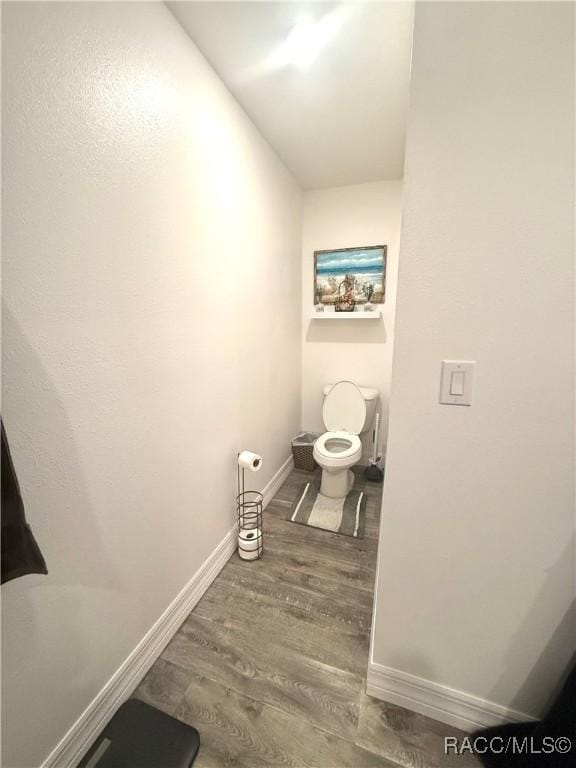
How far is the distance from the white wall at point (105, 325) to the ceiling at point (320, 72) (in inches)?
4.8

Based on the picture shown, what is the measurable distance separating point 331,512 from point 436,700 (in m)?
1.15

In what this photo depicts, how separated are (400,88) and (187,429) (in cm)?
199

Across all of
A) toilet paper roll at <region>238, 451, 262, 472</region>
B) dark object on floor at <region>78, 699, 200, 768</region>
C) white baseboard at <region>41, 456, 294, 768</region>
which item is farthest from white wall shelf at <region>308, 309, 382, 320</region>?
dark object on floor at <region>78, 699, 200, 768</region>

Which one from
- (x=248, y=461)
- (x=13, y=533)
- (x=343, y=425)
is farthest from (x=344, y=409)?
(x=13, y=533)

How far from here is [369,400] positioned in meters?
2.55

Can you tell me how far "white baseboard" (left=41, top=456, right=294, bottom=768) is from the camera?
0.91 meters

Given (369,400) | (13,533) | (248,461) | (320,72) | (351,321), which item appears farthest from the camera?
(351,321)

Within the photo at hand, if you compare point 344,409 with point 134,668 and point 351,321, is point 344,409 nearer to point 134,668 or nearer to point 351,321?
point 351,321

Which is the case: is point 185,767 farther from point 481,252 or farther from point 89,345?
point 481,252

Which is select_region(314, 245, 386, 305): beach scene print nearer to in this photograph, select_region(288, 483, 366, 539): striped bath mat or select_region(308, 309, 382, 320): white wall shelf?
select_region(308, 309, 382, 320): white wall shelf

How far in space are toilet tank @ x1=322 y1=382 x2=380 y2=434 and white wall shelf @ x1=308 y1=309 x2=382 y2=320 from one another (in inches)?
24.2

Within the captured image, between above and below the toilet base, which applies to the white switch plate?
above

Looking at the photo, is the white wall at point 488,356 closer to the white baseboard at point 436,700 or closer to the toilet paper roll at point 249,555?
the white baseboard at point 436,700

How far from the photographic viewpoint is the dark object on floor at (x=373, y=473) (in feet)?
8.47
